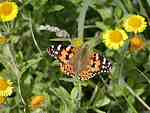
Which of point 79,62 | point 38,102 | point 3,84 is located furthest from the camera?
point 3,84

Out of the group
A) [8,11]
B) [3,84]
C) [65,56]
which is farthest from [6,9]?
[65,56]

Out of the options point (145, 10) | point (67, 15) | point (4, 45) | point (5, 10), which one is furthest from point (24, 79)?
point (145, 10)

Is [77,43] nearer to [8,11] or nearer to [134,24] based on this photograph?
[134,24]

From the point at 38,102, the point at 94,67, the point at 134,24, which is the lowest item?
the point at 38,102

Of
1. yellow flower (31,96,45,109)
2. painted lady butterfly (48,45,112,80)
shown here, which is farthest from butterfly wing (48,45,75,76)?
yellow flower (31,96,45,109)

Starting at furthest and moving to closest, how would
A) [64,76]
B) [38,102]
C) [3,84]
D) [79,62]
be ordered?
[64,76] → [3,84] → [38,102] → [79,62]

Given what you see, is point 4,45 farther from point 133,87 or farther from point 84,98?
point 133,87
